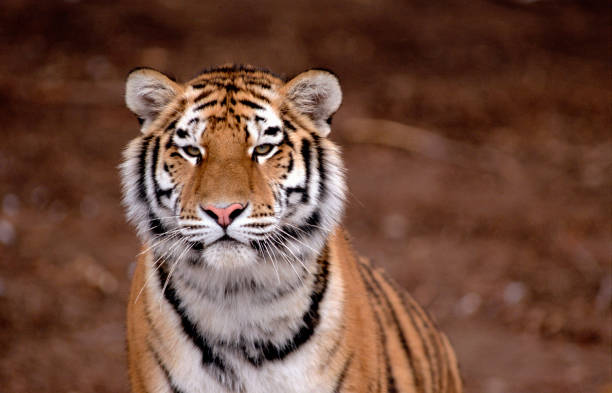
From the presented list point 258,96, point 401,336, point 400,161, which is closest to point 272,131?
point 258,96

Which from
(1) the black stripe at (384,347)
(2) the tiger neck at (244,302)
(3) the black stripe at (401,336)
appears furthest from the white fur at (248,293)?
(3) the black stripe at (401,336)

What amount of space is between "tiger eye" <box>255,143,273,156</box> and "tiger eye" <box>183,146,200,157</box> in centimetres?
14

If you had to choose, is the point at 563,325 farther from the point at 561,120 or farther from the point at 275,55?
the point at 275,55

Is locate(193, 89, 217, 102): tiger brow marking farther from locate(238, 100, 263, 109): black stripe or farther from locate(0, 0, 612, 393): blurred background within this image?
locate(0, 0, 612, 393): blurred background

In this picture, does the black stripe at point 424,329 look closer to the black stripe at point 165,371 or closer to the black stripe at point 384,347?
the black stripe at point 384,347

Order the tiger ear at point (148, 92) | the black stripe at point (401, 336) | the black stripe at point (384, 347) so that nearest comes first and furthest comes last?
the tiger ear at point (148, 92), the black stripe at point (384, 347), the black stripe at point (401, 336)

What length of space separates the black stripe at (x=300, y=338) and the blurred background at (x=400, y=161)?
161cm

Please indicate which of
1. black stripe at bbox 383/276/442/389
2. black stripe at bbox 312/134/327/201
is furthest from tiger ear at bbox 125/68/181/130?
black stripe at bbox 383/276/442/389

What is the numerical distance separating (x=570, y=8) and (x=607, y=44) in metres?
0.56

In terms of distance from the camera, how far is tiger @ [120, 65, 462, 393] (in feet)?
5.82

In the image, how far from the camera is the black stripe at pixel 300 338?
1841 mm

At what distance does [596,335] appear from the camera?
3.87 meters

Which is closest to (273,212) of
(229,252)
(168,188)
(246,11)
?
(229,252)

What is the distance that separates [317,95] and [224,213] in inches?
18.2
